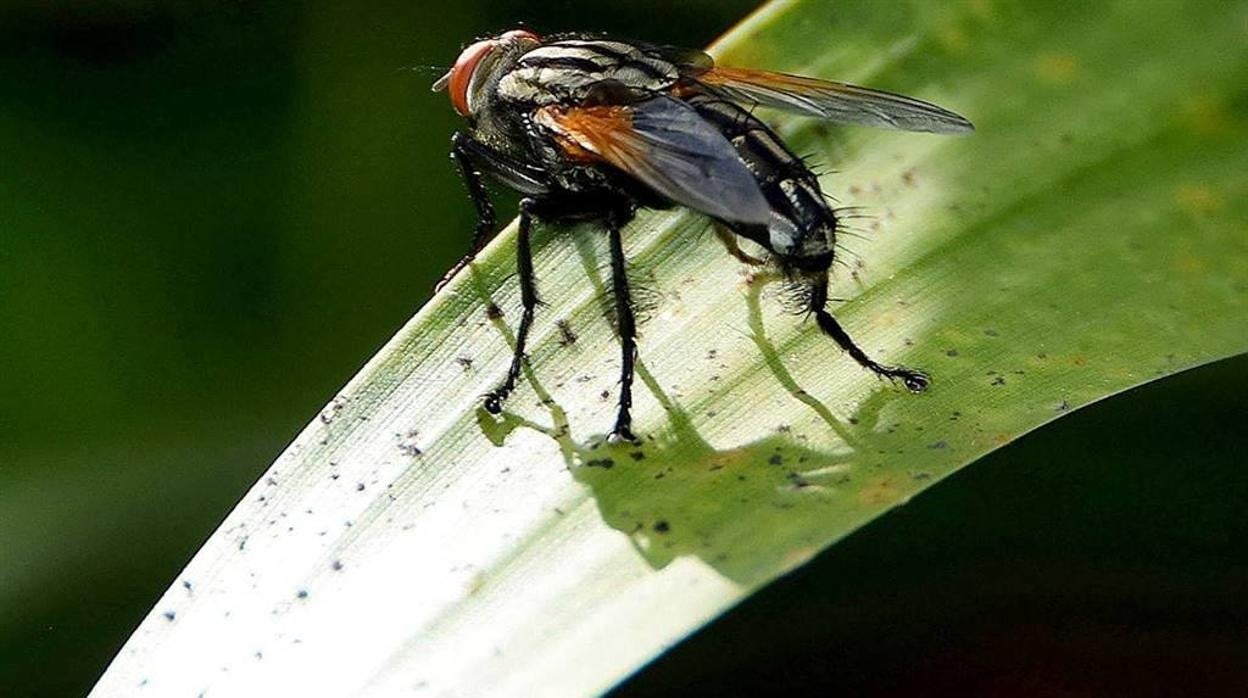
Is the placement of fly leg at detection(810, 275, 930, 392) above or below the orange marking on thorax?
below

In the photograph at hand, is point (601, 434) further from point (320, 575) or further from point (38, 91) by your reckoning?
point (38, 91)

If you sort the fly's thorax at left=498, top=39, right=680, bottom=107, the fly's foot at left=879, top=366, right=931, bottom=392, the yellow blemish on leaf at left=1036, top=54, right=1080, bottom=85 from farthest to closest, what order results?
→ the fly's thorax at left=498, top=39, right=680, bottom=107, the yellow blemish on leaf at left=1036, top=54, right=1080, bottom=85, the fly's foot at left=879, top=366, right=931, bottom=392

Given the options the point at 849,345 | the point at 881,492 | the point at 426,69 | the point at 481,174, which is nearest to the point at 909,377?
the point at 849,345

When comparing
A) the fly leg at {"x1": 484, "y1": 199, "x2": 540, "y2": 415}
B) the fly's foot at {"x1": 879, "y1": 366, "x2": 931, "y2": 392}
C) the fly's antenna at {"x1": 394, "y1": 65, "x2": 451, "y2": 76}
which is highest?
the fly's antenna at {"x1": 394, "y1": 65, "x2": 451, "y2": 76}

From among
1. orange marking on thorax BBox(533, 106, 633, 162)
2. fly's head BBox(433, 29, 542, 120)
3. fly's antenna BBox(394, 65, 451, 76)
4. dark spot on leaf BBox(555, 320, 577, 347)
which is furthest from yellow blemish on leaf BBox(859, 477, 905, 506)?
fly's antenna BBox(394, 65, 451, 76)

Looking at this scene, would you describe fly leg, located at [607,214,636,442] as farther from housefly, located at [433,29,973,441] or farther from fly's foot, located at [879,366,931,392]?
fly's foot, located at [879,366,931,392]

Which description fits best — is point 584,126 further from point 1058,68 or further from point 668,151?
point 1058,68
